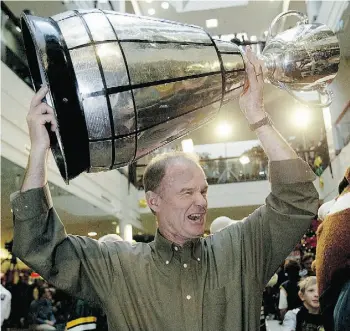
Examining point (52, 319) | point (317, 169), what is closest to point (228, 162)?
point (317, 169)

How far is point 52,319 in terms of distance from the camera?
22.4 feet

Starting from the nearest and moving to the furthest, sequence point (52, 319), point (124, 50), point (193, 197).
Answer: point (124, 50), point (193, 197), point (52, 319)

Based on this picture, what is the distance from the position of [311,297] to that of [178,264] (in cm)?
233

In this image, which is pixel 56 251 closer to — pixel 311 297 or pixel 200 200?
pixel 200 200

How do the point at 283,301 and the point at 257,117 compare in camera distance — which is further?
the point at 283,301

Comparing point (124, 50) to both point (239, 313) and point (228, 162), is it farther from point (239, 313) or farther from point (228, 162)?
point (228, 162)

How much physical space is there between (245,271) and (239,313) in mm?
103

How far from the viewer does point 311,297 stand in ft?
10.4

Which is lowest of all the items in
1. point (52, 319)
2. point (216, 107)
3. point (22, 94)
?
point (52, 319)

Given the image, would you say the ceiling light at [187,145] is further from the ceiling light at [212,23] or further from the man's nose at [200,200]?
the man's nose at [200,200]

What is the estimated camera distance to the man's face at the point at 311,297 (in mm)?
3160

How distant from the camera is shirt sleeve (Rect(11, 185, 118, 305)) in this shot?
1044 millimetres

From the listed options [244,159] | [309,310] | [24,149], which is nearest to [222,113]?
[244,159]

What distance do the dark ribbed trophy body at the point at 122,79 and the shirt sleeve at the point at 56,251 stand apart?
0.64ft
